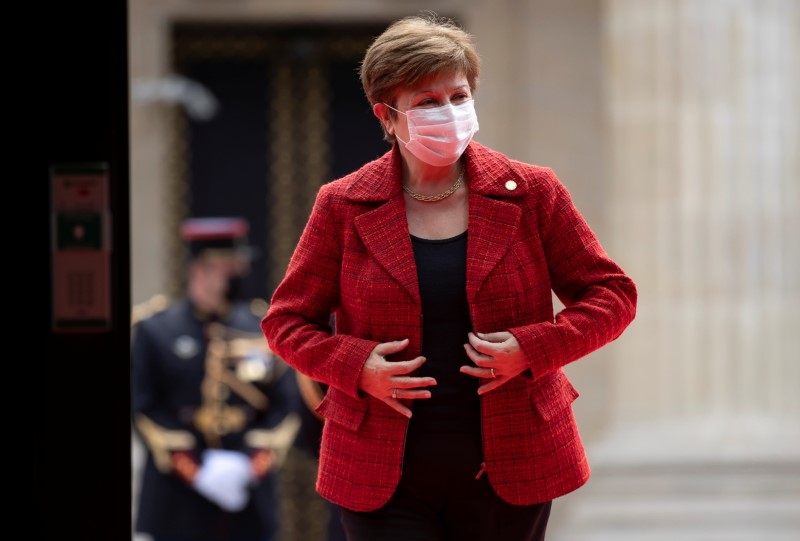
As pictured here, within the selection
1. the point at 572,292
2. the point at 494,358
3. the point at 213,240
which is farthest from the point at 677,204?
the point at 494,358

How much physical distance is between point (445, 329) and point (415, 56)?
576 millimetres

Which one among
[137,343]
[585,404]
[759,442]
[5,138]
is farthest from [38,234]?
[759,442]

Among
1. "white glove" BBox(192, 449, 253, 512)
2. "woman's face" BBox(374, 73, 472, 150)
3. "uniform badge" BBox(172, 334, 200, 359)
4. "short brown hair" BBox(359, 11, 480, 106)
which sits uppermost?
"short brown hair" BBox(359, 11, 480, 106)

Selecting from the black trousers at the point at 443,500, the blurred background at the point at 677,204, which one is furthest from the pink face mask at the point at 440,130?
the blurred background at the point at 677,204

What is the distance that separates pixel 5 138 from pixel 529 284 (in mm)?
1235

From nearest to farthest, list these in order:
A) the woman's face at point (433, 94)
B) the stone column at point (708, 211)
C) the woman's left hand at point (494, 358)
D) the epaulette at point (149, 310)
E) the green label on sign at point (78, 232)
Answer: the woman's left hand at point (494, 358) < the woman's face at point (433, 94) < the green label on sign at point (78, 232) < the epaulette at point (149, 310) < the stone column at point (708, 211)

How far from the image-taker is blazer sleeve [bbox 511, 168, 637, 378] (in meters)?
2.79

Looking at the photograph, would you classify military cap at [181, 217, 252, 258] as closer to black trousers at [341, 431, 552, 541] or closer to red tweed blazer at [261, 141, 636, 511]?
red tweed blazer at [261, 141, 636, 511]

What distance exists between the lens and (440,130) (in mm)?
2848

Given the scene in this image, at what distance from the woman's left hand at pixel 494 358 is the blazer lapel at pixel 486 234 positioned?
3.6 inches

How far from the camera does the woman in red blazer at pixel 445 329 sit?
9.23ft

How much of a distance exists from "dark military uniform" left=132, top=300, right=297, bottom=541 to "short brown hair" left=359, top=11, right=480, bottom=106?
9.72ft

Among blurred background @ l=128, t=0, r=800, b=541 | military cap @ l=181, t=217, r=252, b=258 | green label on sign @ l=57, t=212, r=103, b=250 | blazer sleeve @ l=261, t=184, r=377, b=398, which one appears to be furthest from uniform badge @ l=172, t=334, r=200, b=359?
blazer sleeve @ l=261, t=184, r=377, b=398

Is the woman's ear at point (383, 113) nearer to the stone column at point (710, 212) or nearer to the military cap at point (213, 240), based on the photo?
the military cap at point (213, 240)
